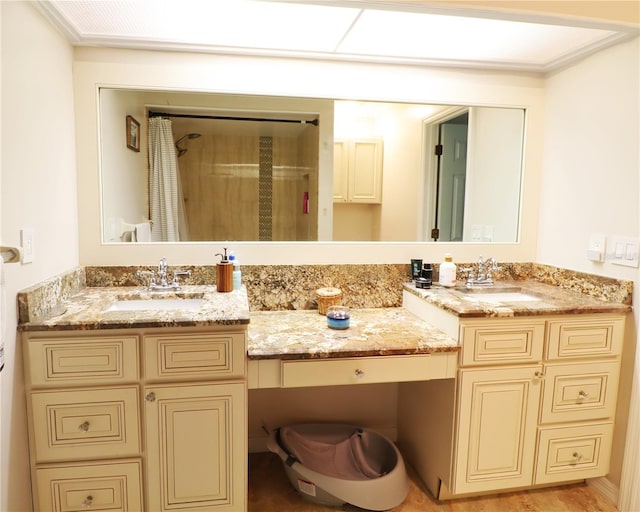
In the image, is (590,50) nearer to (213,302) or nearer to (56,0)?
(213,302)

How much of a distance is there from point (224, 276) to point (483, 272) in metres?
1.34

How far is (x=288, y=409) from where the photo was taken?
2.22 meters

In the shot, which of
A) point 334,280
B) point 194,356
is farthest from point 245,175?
point 194,356

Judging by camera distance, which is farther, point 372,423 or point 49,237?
point 372,423

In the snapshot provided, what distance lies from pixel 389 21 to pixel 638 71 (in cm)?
104

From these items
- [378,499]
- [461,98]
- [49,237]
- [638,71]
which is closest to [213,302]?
[49,237]

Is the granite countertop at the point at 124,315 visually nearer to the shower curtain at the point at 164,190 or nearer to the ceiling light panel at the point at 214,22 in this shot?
the shower curtain at the point at 164,190

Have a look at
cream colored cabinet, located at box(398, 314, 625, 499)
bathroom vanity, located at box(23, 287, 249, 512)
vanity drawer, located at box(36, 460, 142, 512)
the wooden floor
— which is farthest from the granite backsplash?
→ the wooden floor

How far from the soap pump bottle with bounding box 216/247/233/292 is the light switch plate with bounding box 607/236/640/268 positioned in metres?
1.66

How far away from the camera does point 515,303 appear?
1.83 meters

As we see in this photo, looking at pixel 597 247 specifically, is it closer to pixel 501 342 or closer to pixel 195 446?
pixel 501 342

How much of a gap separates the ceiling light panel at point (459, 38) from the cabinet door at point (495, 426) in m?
1.39

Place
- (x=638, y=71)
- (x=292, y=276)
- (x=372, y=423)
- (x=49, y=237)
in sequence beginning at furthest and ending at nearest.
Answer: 1. (x=372, y=423)
2. (x=292, y=276)
3. (x=638, y=71)
4. (x=49, y=237)

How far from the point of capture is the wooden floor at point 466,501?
1837 millimetres
